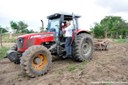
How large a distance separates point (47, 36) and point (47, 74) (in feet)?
5.45

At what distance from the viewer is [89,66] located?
7523 mm

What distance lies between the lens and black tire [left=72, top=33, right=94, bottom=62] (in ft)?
27.5

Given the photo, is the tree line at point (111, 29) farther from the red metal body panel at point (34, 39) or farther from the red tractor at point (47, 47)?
the red metal body panel at point (34, 39)

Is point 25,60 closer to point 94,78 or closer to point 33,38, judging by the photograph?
A: point 33,38

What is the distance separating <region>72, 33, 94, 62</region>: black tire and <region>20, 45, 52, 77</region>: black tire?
4.83ft

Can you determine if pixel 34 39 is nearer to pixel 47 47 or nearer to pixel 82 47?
pixel 47 47

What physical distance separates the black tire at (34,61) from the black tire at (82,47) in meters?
1.47

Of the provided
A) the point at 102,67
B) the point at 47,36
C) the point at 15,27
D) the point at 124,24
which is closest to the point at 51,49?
the point at 47,36

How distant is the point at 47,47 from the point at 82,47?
1442mm

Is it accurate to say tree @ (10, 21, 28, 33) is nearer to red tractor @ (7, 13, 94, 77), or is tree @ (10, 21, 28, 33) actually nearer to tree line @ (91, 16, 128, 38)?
tree line @ (91, 16, 128, 38)

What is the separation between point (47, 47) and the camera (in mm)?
8320

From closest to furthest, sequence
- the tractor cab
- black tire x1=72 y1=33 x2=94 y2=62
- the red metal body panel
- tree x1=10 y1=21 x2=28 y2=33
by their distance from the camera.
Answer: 1. the red metal body panel
2. black tire x1=72 y1=33 x2=94 y2=62
3. the tractor cab
4. tree x1=10 y1=21 x2=28 y2=33

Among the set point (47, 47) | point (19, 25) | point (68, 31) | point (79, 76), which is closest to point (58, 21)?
point (68, 31)

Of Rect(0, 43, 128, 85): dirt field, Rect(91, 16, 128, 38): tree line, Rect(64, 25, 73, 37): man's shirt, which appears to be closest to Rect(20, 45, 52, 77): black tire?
Rect(0, 43, 128, 85): dirt field
